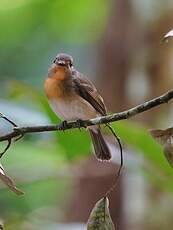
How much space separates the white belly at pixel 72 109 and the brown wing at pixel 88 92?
0.08 feet

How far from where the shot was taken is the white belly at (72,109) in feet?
5.95

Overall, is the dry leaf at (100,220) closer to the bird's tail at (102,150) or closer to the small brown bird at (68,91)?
the small brown bird at (68,91)

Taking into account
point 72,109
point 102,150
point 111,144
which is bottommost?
point 111,144

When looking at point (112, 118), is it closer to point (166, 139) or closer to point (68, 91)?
point (166, 139)

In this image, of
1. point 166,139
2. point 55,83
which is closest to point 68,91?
point 55,83

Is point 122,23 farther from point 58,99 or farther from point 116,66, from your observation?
point 58,99

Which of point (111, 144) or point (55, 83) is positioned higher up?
point (55, 83)

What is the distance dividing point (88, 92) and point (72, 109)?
101 millimetres

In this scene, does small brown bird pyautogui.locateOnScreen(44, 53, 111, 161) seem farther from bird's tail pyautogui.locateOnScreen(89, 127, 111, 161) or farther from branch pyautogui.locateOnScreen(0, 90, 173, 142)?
branch pyautogui.locateOnScreen(0, 90, 173, 142)

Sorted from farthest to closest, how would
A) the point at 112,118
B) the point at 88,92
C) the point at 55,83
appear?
the point at 55,83, the point at 88,92, the point at 112,118

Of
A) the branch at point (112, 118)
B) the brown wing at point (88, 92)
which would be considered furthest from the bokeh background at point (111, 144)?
the branch at point (112, 118)

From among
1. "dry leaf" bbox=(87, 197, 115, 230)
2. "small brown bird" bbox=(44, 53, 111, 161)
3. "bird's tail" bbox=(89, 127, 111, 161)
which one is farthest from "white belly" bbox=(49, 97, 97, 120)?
"dry leaf" bbox=(87, 197, 115, 230)

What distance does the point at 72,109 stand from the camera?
185cm

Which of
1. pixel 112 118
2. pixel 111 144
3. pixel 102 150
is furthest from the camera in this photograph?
pixel 111 144
